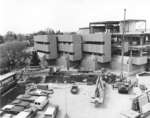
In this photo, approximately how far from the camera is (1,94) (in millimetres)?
14789

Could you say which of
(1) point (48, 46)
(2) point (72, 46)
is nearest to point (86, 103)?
(2) point (72, 46)

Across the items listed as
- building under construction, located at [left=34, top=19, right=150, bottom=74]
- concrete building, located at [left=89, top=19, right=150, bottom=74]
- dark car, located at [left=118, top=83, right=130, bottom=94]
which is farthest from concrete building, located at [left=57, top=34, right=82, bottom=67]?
dark car, located at [left=118, top=83, right=130, bottom=94]

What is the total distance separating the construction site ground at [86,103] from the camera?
12188 mm

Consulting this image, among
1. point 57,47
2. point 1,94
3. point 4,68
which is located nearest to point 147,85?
point 1,94

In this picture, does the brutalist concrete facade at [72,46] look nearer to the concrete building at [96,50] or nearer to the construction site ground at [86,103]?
the concrete building at [96,50]

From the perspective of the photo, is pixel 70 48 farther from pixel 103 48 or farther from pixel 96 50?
pixel 103 48

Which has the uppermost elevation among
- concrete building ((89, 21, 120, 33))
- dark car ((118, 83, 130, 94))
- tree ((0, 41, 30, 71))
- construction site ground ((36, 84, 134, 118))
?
concrete building ((89, 21, 120, 33))

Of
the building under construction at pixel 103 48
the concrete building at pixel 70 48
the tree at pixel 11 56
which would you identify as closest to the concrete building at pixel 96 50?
the building under construction at pixel 103 48

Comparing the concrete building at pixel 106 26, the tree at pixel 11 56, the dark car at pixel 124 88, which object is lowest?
the dark car at pixel 124 88

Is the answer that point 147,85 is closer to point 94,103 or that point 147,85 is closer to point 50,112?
point 94,103

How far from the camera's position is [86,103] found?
14125 mm

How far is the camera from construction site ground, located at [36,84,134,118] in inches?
480

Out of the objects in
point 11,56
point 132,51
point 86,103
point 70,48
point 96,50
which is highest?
point 70,48

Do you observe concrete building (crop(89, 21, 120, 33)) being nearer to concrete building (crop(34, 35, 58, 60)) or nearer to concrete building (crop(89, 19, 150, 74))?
concrete building (crop(89, 19, 150, 74))
